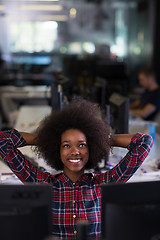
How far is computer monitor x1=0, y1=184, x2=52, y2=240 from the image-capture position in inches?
41.5

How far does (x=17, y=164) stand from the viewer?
158cm

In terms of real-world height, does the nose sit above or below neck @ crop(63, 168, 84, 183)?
above

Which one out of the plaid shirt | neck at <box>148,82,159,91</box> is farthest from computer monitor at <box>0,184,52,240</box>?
neck at <box>148,82,159,91</box>

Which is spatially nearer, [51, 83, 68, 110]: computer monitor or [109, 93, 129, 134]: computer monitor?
[109, 93, 129, 134]: computer monitor

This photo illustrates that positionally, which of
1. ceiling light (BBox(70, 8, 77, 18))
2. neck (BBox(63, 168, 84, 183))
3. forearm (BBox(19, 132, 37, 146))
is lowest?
neck (BBox(63, 168, 84, 183))

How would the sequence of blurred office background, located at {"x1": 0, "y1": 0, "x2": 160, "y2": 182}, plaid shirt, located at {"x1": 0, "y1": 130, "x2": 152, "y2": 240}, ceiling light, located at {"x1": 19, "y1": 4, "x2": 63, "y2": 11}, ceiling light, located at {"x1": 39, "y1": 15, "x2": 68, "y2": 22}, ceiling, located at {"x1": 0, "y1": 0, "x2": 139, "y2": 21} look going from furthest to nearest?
blurred office background, located at {"x1": 0, "y1": 0, "x2": 160, "y2": 182} → ceiling light, located at {"x1": 39, "y1": 15, "x2": 68, "y2": 22} → ceiling, located at {"x1": 0, "y1": 0, "x2": 139, "y2": 21} → ceiling light, located at {"x1": 19, "y1": 4, "x2": 63, "y2": 11} → plaid shirt, located at {"x1": 0, "y1": 130, "x2": 152, "y2": 240}

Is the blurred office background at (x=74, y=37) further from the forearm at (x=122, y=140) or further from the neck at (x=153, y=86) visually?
the forearm at (x=122, y=140)

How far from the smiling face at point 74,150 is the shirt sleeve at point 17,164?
0.38 ft

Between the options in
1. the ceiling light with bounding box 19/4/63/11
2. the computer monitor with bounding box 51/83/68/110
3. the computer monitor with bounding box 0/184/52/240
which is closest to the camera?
the computer monitor with bounding box 0/184/52/240

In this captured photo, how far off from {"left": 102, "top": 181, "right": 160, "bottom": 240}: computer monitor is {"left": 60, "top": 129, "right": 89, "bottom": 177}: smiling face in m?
0.41

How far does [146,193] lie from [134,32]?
776 cm

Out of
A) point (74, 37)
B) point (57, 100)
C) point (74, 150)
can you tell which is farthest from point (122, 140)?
point (74, 37)

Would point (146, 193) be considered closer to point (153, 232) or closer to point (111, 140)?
point (153, 232)

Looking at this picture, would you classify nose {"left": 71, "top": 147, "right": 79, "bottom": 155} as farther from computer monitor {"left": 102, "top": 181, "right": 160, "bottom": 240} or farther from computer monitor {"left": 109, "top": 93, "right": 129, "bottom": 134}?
computer monitor {"left": 109, "top": 93, "right": 129, "bottom": 134}
